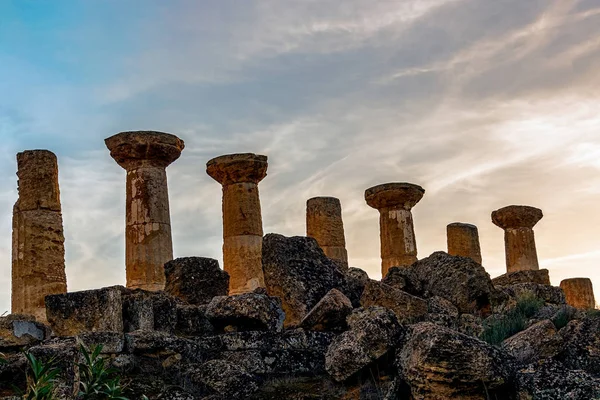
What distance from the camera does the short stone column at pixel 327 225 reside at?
24469mm

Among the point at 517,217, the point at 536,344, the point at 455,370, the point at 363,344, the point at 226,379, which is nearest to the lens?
the point at 455,370

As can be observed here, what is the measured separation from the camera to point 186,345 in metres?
9.80

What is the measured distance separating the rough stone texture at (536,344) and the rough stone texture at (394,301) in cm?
221

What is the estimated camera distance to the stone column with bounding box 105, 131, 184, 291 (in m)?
18.3

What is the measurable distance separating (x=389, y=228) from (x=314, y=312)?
14.1 meters

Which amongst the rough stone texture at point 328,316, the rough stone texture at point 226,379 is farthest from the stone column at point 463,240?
the rough stone texture at point 226,379

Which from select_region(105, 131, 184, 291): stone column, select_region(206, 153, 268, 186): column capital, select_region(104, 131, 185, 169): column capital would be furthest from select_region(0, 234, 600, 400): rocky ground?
select_region(206, 153, 268, 186): column capital

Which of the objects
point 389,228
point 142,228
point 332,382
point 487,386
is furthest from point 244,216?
point 487,386

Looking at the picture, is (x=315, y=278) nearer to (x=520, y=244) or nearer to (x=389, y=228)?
(x=389, y=228)

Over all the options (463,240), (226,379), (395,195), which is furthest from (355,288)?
(463,240)

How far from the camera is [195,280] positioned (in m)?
13.2

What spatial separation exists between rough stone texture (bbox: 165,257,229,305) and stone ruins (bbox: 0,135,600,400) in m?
0.02

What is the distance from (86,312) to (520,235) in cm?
2076

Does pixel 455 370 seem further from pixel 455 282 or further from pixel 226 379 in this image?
pixel 455 282
